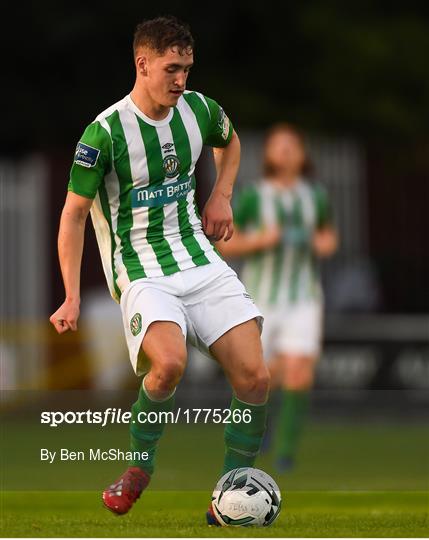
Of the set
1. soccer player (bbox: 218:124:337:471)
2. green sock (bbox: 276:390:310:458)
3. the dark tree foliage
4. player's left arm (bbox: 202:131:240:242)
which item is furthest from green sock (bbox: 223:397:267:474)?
the dark tree foliage

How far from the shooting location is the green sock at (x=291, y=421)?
1148 centimetres

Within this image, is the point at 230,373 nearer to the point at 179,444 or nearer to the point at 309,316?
the point at 179,444

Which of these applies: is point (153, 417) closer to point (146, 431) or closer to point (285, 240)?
point (146, 431)

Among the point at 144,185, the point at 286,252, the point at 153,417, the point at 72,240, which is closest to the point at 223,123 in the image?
the point at 144,185

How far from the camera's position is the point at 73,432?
320 inches

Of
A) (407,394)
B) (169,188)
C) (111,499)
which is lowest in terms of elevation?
(407,394)

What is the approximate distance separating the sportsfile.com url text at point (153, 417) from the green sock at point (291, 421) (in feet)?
9.89

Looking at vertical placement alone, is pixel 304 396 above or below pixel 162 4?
below

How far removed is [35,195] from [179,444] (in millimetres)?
9067

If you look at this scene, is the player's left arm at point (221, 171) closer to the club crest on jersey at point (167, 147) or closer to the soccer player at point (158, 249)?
the soccer player at point (158, 249)

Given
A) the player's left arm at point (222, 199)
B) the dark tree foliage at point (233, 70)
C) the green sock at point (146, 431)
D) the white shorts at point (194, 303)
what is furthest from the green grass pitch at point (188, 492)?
the dark tree foliage at point (233, 70)

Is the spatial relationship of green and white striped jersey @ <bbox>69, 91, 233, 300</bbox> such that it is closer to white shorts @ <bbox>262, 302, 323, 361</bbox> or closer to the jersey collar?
the jersey collar

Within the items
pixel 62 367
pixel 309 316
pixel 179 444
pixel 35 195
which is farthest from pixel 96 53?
pixel 179 444

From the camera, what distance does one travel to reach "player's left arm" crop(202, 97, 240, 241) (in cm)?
798
